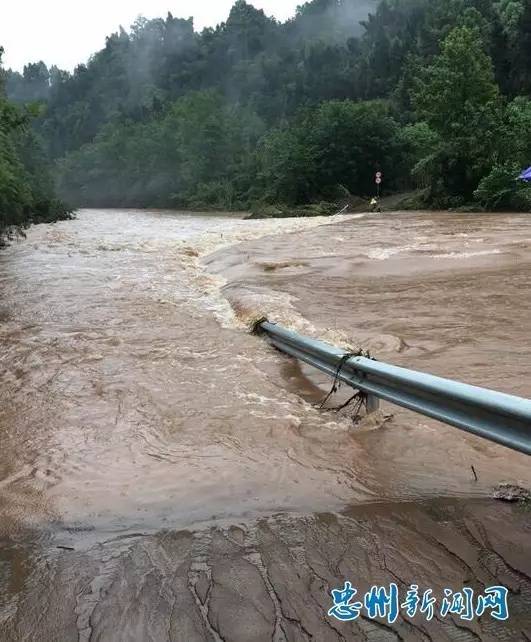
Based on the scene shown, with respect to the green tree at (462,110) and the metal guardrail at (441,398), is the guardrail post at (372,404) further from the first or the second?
the green tree at (462,110)

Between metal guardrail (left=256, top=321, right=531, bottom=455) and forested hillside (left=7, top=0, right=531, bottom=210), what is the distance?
69.5ft

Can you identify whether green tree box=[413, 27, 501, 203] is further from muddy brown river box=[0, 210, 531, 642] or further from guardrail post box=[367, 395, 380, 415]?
guardrail post box=[367, 395, 380, 415]

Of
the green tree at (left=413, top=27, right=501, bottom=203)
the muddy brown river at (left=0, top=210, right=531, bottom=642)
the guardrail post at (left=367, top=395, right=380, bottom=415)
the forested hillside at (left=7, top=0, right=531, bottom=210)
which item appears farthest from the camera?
the forested hillside at (left=7, top=0, right=531, bottom=210)

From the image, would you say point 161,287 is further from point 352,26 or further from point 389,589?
point 352,26

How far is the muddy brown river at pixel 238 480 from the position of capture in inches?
82.9

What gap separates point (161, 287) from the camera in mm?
9750

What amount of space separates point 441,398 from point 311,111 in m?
54.6

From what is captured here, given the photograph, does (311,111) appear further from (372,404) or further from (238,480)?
(238,480)

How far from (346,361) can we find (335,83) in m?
87.3

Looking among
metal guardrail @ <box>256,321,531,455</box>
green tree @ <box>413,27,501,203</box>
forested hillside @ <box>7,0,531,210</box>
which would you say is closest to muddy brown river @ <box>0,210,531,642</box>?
metal guardrail @ <box>256,321,531,455</box>

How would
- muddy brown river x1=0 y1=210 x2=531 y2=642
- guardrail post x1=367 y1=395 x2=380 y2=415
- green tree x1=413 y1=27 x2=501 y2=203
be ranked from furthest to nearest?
green tree x1=413 y1=27 x2=501 y2=203, guardrail post x1=367 y1=395 x2=380 y2=415, muddy brown river x1=0 y1=210 x2=531 y2=642

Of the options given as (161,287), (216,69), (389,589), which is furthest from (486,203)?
(216,69)

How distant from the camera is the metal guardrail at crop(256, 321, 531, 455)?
2.32 metres

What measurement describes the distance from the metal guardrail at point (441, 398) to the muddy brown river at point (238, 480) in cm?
34
